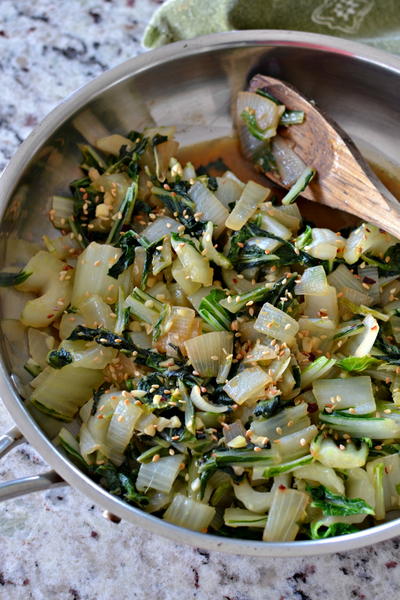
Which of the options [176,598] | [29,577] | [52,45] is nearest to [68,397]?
[29,577]

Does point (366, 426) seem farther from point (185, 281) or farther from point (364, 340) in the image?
point (185, 281)

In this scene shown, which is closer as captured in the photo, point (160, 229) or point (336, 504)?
point (336, 504)

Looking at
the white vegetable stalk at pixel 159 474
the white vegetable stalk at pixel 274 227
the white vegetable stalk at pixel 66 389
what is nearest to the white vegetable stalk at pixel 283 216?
the white vegetable stalk at pixel 274 227

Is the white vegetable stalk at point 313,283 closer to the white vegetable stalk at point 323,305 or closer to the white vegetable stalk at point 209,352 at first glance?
the white vegetable stalk at point 323,305

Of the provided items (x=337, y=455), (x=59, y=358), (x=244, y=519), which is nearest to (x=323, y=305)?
(x=337, y=455)

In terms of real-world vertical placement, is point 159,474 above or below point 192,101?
below

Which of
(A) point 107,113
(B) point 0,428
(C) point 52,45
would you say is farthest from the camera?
(C) point 52,45

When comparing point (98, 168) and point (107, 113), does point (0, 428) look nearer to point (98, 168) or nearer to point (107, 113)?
point (98, 168)
